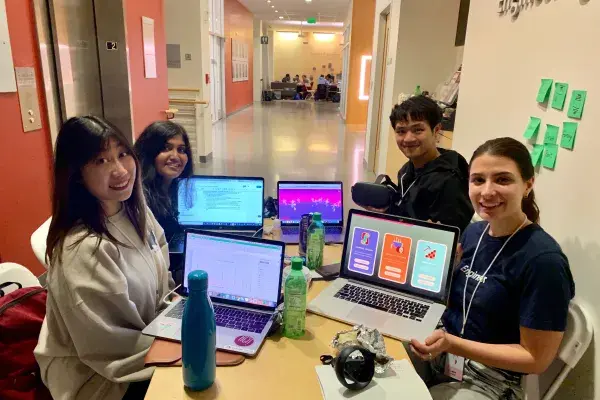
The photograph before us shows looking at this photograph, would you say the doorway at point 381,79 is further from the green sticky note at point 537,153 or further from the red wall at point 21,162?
the red wall at point 21,162

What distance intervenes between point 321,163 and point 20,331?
5.76m

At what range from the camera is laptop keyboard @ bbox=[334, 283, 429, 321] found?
1.46 metres

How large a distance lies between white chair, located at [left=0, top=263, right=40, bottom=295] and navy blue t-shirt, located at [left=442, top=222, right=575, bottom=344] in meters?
1.58

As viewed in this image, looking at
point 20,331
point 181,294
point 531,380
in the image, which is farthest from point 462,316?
point 20,331

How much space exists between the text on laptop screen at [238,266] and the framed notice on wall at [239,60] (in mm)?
12362

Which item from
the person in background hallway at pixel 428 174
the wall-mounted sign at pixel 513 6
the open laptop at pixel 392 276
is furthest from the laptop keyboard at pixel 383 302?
the wall-mounted sign at pixel 513 6

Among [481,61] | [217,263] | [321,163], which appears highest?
[481,61]

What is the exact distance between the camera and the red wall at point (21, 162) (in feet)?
7.84

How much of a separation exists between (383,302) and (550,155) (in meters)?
0.96

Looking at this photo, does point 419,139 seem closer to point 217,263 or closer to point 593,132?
point 593,132

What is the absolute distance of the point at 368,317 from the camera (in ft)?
4.71

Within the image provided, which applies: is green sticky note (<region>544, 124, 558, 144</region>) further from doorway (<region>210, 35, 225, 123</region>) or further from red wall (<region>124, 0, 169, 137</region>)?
doorway (<region>210, 35, 225, 123</region>)

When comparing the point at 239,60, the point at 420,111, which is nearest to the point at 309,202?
the point at 420,111

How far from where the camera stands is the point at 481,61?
8.55 feet
